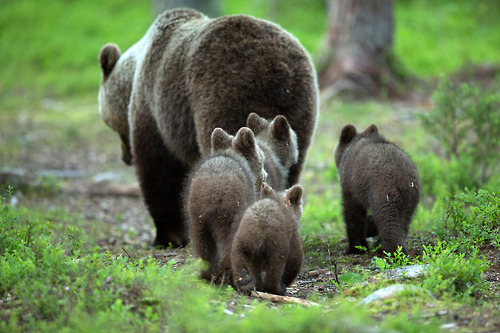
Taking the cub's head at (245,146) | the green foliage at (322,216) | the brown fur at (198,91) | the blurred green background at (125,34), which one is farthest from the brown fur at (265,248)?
the blurred green background at (125,34)

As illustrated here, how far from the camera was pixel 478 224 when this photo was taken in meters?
5.77

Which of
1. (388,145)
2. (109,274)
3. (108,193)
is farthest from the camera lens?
(108,193)

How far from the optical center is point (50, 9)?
26.3 m

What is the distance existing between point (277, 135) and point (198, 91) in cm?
103

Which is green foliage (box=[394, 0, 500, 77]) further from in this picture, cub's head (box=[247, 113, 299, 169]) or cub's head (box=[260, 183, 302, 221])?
cub's head (box=[260, 183, 302, 221])

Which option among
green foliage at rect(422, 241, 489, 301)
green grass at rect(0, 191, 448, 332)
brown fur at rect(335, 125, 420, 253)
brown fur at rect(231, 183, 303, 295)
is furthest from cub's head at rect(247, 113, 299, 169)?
green foliage at rect(422, 241, 489, 301)

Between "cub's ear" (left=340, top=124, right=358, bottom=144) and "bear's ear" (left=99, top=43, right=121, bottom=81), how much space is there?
3.86 metres

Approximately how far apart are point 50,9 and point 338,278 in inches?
952

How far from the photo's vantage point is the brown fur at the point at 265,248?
4535 millimetres

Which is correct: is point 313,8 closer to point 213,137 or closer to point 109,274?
point 213,137

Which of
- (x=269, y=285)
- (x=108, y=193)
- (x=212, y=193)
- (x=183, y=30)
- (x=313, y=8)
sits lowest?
(x=108, y=193)

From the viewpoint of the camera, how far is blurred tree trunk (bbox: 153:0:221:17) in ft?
54.9

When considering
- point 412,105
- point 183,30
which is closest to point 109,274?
point 183,30

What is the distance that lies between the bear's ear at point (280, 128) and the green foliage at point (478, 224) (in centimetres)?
172
